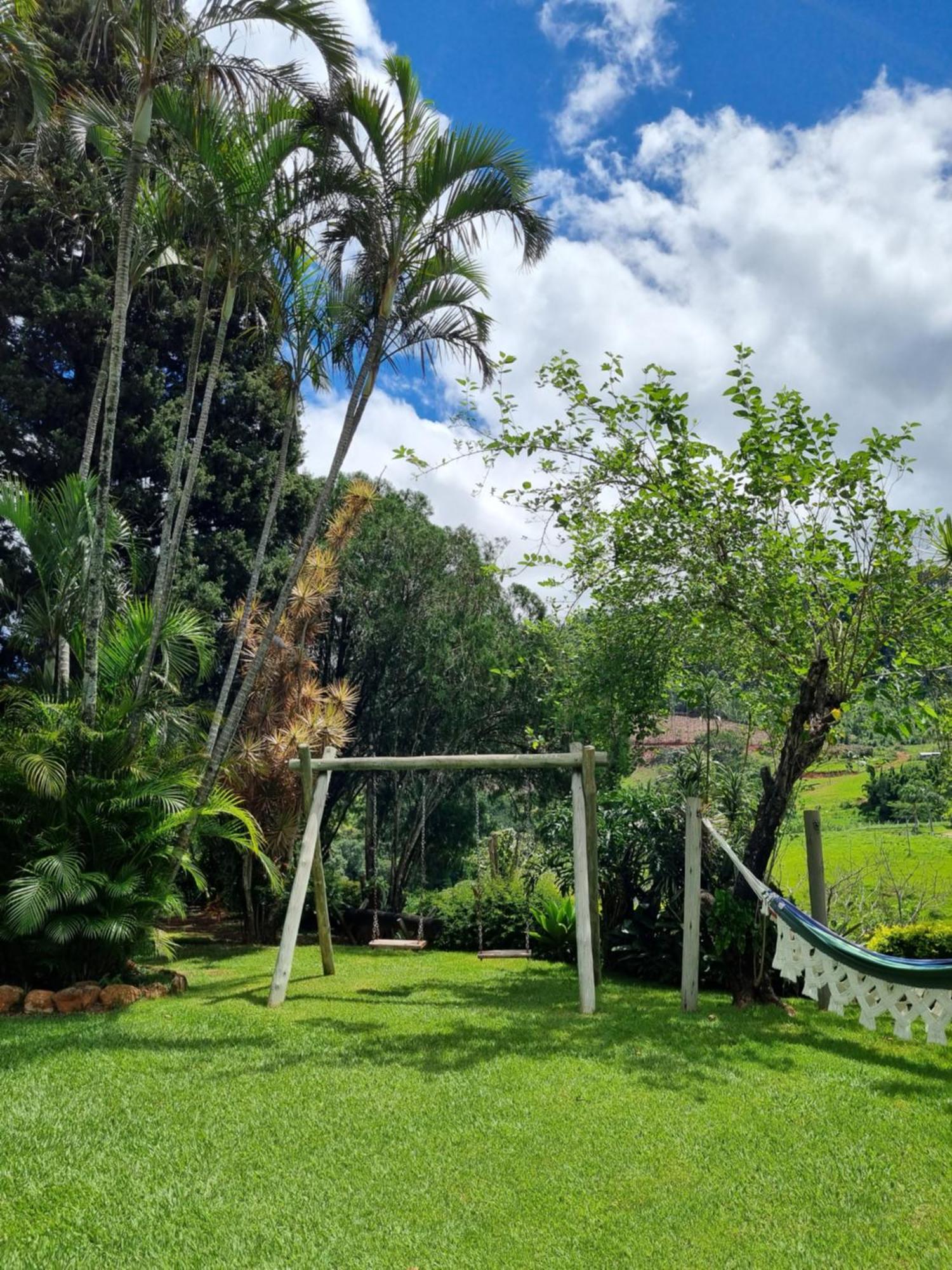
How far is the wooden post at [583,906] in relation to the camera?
222 inches

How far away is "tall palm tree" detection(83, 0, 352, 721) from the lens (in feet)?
19.3

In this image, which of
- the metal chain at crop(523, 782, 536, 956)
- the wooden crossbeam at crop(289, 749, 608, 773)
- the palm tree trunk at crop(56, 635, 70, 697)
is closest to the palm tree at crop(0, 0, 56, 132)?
the palm tree trunk at crop(56, 635, 70, 697)

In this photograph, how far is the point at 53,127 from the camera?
290 inches

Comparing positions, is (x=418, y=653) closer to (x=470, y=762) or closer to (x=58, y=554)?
(x=58, y=554)

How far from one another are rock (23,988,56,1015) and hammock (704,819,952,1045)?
14.8 ft

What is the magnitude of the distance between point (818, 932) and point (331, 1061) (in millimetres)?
Result: 2656

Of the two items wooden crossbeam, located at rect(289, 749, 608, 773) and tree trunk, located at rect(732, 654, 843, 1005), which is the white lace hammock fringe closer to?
tree trunk, located at rect(732, 654, 843, 1005)

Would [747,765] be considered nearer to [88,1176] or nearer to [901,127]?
[901,127]

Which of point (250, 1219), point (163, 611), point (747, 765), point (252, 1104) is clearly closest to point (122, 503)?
point (163, 611)

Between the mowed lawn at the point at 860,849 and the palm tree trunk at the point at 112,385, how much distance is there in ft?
18.9

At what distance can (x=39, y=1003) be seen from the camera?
223 inches

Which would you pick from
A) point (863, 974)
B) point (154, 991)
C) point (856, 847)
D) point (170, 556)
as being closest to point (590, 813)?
point (863, 974)

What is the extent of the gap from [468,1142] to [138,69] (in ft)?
22.7

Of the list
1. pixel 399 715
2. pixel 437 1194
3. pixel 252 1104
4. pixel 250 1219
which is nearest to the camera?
pixel 250 1219
